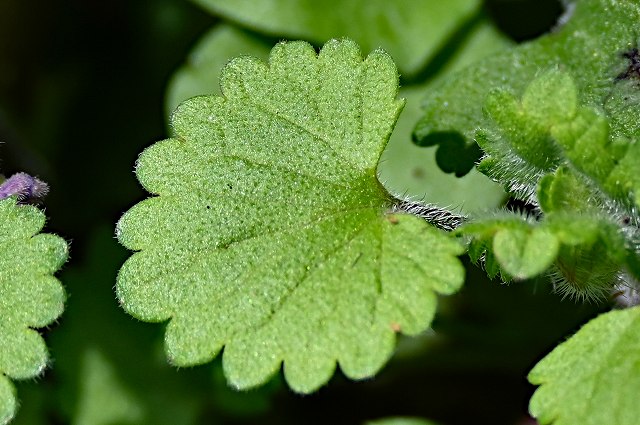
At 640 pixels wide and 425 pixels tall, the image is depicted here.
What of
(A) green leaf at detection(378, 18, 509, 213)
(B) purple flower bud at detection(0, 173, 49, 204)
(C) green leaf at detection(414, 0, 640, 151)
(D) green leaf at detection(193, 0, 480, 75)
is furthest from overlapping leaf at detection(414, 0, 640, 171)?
(B) purple flower bud at detection(0, 173, 49, 204)

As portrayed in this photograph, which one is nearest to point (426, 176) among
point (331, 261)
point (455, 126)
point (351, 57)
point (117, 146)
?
point (455, 126)

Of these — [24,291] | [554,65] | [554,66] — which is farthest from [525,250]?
[24,291]

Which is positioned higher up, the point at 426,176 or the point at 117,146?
the point at 426,176

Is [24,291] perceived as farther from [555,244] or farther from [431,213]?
[555,244]

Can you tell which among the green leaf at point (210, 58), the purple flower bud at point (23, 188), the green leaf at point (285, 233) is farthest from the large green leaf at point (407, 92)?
the purple flower bud at point (23, 188)

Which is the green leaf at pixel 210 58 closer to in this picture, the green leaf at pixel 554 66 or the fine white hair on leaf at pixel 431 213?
the green leaf at pixel 554 66

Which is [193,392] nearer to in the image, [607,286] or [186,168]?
[186,168]
